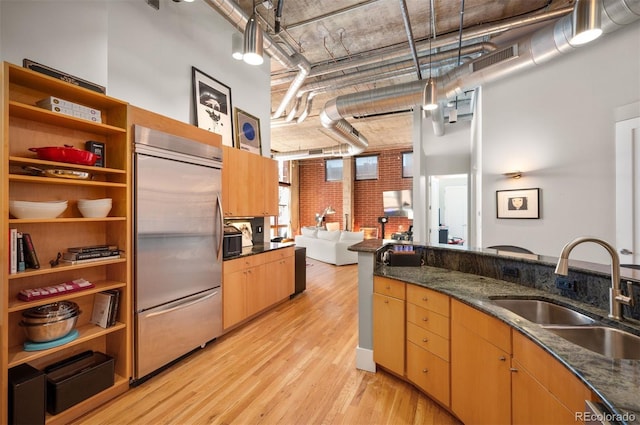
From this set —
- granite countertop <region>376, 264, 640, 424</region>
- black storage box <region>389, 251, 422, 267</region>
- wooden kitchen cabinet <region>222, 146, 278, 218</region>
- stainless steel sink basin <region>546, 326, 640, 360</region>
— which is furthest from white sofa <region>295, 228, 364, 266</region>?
stainless steel sink basin <region>546, 326, 640, 360</region>

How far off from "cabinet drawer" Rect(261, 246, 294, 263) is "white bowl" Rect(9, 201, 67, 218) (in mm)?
2218

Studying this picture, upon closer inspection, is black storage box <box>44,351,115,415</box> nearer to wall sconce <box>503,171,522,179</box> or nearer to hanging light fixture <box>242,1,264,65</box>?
hanging light fixture <box>242,1,264,65</box>

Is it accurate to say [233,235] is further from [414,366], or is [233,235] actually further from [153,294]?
[414,366]

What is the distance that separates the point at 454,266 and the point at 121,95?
11.1 feet

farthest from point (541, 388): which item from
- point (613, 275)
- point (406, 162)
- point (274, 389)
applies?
point (406, 162)

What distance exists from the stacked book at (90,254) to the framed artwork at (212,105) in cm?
174

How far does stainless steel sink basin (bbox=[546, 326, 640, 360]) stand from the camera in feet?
4.16

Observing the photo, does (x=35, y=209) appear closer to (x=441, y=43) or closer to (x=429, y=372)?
(x=429, y=372)

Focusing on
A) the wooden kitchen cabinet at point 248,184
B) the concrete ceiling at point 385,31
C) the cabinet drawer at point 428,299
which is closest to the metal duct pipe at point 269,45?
the concrete ceiling at point 385,31

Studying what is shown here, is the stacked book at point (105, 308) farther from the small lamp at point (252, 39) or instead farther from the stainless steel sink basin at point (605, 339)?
the stainless steel sink basin at point (605, 339)

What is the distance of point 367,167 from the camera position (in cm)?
1052

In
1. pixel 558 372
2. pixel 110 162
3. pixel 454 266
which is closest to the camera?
pixel 558 372

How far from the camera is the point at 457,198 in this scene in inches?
378

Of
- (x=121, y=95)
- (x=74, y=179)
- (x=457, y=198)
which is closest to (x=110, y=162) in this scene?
(x=74, y=179)
